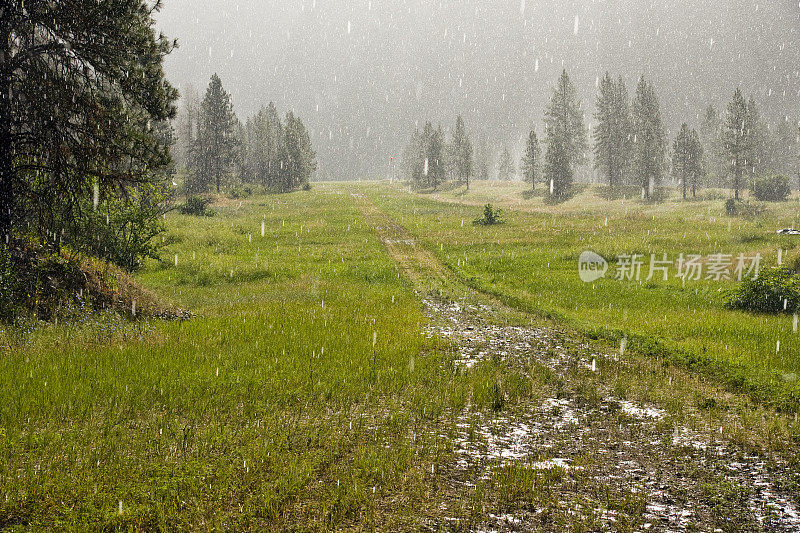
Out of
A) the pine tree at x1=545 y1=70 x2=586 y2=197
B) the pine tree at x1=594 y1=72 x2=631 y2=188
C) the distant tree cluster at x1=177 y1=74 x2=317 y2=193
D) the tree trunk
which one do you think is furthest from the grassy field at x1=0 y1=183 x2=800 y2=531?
the pine tree at x1=594 y1=72 x2=631 y2=188

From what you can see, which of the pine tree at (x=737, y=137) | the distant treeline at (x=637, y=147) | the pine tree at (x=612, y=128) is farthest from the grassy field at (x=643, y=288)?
the pine tree at (x=612, y=128)

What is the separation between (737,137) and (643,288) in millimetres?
68562

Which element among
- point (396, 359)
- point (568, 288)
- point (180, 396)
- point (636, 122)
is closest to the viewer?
point (180, 396)

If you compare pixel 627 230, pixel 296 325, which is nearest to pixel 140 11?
pixel 296 325

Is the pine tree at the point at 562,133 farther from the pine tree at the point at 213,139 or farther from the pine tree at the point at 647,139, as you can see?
the pine tree at the point at 213,139

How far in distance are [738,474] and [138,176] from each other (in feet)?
42.6

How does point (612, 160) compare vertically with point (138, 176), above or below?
above

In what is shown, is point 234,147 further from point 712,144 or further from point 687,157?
point 712,144

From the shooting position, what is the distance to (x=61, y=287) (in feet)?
38.6

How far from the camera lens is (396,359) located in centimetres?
1029

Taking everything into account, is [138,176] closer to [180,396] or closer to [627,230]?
[180,396]

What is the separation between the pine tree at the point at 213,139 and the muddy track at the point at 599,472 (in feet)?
227

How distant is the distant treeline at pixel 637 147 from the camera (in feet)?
233

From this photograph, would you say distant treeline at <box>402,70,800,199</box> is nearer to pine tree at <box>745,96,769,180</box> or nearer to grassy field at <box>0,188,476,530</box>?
pine tree at <box>745,96,769,180</box>
